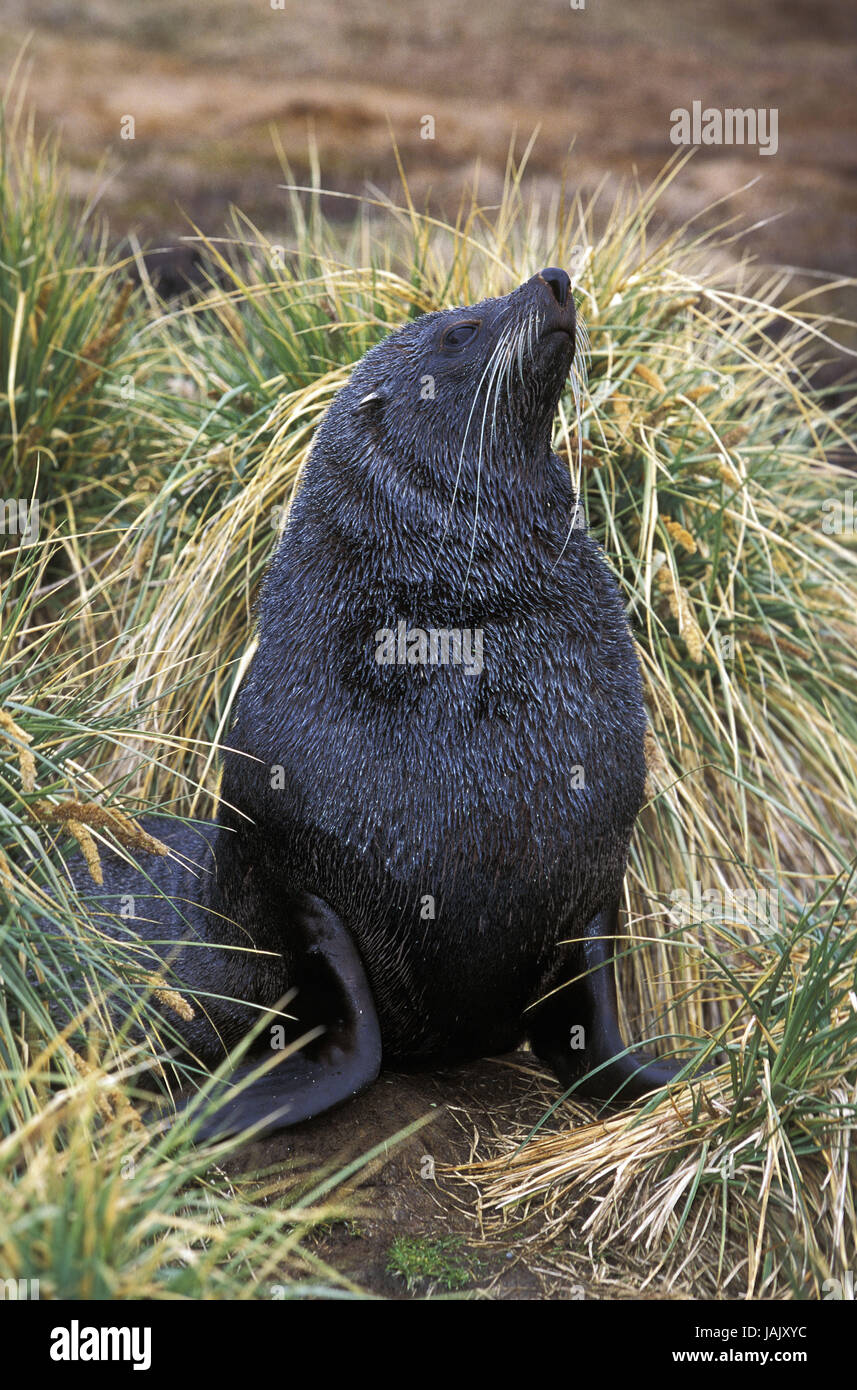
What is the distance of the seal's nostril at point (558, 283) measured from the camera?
3193 millimetres

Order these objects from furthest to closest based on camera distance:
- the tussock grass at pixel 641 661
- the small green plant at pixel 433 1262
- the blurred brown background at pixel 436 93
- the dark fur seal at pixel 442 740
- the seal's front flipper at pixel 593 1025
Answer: the blurred brown background at pixel 436 93, the seal's front flipper at pixel 593 1025, the dark fur seal at pixel 442 740, the tussock grass at pixel 641 661, the small green plant at pixel 433 1262

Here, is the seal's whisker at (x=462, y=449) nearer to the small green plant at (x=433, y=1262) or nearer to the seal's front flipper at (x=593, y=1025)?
the seal's front flipper at (x=593, y=1025)

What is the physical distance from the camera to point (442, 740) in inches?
123

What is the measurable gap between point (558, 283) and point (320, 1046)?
178 centimetres

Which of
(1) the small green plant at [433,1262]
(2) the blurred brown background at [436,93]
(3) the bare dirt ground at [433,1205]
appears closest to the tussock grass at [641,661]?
(3) the bare dirt ground at [433,1205]

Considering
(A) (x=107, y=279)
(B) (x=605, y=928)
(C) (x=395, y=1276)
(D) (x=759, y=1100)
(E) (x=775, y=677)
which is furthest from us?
(A) (x=107, y=279)

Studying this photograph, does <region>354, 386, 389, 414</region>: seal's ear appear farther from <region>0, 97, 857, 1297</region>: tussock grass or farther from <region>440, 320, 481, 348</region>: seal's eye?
<region>0, 97, 857, 1297</region>: tussock grass

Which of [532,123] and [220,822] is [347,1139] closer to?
[220,822]

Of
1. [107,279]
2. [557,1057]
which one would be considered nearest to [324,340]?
[107,279]

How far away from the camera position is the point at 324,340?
14.9ft

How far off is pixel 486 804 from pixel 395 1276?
97 cm

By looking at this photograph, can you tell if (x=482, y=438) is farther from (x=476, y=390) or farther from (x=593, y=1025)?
(x=593, y=1025)

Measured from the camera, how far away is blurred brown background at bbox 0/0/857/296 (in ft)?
37.7

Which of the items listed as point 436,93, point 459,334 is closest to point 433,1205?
point 459,334
